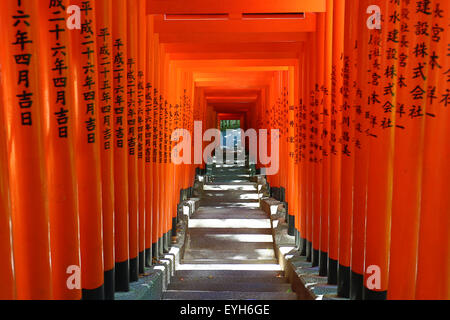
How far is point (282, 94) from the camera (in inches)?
391

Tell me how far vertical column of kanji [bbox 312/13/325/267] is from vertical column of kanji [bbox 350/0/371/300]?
5.51 ft

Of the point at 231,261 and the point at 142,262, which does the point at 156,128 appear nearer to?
the point at 142,262

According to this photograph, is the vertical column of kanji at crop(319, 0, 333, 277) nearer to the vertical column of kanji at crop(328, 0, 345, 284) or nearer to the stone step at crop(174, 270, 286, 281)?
the vertical column of kanji at crop(328, 0, 345, 284)

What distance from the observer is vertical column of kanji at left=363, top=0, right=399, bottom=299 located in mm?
3229

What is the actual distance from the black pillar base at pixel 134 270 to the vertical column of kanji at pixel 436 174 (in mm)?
3448

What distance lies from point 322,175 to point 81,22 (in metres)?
3.47

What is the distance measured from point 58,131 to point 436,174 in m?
2.39

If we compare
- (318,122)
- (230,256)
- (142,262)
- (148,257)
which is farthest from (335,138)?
(230,256)

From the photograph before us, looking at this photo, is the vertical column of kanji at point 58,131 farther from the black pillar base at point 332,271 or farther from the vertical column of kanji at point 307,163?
the vertical column of kanji at point 307,163

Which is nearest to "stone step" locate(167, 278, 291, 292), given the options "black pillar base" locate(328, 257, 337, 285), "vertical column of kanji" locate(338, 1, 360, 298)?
"black pillar base" locate(328, 257, 337, 285)

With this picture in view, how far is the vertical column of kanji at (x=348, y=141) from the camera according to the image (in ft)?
13.2

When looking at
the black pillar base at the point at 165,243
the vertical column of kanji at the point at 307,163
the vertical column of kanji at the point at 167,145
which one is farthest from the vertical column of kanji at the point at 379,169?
the black pillar base at the point at 165,243

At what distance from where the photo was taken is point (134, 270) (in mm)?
5203

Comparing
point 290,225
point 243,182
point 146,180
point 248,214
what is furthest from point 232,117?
point 146,180
